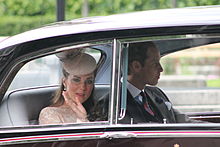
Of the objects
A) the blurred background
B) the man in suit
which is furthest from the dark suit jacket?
the blurred background

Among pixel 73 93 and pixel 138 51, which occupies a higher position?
Result: pixel 138 51

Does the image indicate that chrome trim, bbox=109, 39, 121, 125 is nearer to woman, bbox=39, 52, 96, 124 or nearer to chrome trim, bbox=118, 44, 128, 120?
chrome trim, bbox=118, 44, 128, 120

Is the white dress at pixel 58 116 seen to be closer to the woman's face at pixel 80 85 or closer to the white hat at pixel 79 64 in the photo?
the woman's face at pixel 80 85

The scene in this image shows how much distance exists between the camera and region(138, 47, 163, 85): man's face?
353 centimetres

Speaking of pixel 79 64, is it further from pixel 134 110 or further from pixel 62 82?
pixel 134 110

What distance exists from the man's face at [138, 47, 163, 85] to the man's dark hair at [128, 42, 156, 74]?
0.26 ft

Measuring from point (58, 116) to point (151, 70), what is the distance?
60 cm

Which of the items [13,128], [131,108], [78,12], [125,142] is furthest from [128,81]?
[78,12]

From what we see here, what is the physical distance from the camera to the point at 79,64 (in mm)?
3510

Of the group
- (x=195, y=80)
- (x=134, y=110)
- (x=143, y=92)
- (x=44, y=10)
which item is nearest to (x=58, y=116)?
(x=134, y=110)

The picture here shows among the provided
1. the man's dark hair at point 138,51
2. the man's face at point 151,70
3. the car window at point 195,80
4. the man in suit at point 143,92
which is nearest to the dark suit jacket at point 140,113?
the man in suit at point 143,92

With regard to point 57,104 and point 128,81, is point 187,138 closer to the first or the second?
point 128,81

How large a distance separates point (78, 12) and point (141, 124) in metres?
9.85

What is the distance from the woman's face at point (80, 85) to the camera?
3539 millimetres
